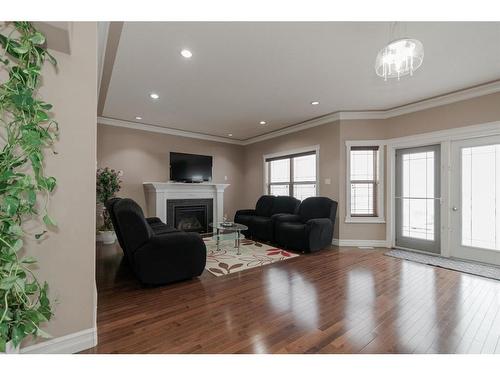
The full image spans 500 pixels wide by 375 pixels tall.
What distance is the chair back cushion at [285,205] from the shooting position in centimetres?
544

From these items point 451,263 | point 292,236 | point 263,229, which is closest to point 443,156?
point 451,263

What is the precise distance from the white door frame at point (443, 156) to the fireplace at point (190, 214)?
4.22m

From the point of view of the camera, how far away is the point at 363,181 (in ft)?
15.9

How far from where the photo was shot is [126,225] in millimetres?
2582

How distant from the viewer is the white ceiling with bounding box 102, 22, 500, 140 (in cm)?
230

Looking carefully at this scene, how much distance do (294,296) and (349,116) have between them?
377 centimetres

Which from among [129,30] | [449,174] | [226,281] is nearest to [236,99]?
[129,30]

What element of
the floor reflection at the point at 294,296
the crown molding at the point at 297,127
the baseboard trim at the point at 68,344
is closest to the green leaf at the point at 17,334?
the baseboard trim at the point at 68,344

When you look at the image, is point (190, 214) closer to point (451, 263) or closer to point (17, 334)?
point (17, 334)

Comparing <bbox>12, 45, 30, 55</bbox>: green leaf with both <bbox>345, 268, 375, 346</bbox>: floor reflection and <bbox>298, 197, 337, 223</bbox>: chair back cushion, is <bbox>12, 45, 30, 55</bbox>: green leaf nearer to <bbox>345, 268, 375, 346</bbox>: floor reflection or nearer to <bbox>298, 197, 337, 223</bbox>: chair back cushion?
<bbox>345, 268, 375, 346</bbox>: floor reflection

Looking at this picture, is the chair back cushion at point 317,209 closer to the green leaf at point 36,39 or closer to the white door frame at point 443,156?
the white door frame at point 443,156
